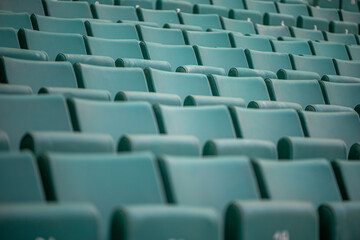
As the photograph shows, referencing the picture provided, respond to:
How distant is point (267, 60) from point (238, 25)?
193 millimetres

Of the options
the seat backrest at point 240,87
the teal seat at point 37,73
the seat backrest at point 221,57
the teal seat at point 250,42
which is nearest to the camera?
the teal seat at point 37,73

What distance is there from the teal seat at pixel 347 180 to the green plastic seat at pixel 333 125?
0.11 meters

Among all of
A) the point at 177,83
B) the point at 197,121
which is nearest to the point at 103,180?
the point at 197,121

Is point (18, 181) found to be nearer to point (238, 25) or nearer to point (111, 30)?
point (111, 30)

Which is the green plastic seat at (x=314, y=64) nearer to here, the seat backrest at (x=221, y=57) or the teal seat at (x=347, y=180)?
the seat backrest at (x=221, y=57)

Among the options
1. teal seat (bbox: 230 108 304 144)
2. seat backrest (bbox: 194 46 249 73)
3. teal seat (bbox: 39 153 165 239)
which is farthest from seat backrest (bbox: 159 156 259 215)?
seat backrest (bbox: 194 46 249 73)

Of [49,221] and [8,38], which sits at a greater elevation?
[8,38]

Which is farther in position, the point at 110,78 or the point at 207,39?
the point at 207,39

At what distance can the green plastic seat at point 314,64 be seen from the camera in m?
0.73

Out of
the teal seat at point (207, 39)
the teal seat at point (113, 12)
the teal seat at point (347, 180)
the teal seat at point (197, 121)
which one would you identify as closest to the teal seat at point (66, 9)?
the teal seat at point (113, 12)

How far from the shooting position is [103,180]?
0.28 meters

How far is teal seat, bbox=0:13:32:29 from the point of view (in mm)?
624

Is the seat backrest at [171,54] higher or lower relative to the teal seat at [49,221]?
higher

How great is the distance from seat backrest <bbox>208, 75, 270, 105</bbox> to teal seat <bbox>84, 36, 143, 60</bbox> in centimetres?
11
